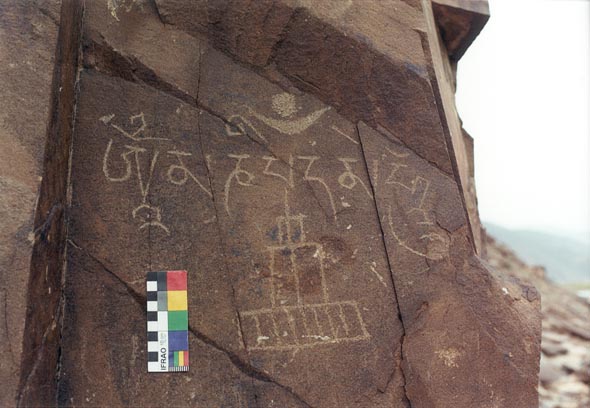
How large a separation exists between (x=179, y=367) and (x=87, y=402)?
39 cm

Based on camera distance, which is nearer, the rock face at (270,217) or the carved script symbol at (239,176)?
the rock face at (270,217)

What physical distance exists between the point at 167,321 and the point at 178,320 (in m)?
0.05

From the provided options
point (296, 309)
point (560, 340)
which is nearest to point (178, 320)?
point (296, 309)

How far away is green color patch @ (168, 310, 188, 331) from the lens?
251 cm

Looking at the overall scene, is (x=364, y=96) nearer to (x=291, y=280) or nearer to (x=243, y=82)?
(x=243, y=82)

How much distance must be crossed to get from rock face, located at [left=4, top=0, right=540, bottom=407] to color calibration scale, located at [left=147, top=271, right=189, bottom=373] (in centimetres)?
5

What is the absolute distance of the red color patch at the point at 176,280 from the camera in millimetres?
2527

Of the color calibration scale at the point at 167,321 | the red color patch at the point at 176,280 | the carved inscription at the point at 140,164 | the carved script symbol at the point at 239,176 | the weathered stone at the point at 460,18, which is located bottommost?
the color calibration scale at the point at 167,321

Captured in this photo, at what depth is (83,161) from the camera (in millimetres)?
2607

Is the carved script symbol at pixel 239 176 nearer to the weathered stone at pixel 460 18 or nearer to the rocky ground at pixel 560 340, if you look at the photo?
the rocky ground at pixel 560 340

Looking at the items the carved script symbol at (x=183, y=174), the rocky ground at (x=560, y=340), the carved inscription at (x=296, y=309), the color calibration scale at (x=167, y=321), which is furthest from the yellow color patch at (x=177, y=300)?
the rocky ground at (x=560, y=340)

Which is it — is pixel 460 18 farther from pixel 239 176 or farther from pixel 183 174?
pixel 183 174

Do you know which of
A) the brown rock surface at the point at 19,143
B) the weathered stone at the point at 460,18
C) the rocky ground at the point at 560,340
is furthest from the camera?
the rocky ground at the point at 560,340

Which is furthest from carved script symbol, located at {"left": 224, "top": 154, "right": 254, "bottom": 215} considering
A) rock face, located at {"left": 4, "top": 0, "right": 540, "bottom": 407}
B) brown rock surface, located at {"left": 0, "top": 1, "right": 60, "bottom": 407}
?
brown rock surface, located at {"left": 0, "top": 1, "right": 60, "bottom": 407}
